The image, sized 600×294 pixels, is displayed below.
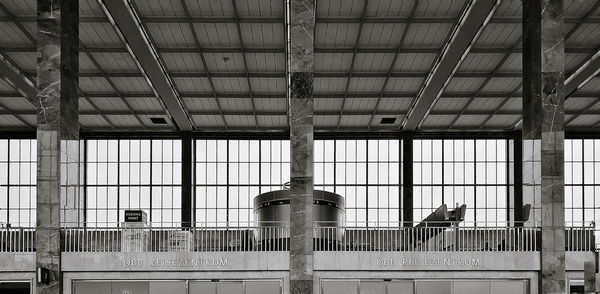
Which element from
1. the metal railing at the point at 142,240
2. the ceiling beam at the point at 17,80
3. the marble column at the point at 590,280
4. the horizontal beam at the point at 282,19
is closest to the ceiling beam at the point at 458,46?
the horizontal beam at the point at 282,19

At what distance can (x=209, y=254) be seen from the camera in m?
31.6

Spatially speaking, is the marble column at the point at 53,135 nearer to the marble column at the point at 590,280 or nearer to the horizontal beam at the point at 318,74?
the horizontal beam at the point at 318,74

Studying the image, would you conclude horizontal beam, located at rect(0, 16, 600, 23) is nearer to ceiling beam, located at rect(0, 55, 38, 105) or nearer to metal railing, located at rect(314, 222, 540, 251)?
ceiling beam, located at rect(0, 55, 38, 105)

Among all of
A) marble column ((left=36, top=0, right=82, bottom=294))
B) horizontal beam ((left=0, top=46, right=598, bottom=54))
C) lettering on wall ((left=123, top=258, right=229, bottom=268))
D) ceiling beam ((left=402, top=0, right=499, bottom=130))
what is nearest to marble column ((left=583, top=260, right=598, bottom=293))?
lettering on wall ((left=123, top=258, right=229, bottom=268))

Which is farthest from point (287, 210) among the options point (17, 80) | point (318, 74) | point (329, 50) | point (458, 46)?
point (17, 80)

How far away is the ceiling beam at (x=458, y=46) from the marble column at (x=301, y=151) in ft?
27.1

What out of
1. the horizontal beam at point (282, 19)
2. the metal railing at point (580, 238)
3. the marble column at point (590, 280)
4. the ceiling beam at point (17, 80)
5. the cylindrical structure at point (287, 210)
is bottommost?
the marble column at point (590, 280)

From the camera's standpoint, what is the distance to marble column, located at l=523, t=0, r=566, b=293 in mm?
30578

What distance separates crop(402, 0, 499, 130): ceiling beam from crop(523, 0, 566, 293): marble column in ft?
12.6

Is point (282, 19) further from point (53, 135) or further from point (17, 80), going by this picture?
point (17, 80)

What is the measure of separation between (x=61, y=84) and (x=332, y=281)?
13.7 m

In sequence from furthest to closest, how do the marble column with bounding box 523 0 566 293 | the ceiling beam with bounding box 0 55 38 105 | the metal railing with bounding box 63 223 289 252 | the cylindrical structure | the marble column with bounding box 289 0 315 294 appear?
the ceiling beam with bounding box 0 55 38 105, the cylindrical structure, the metal railing with bounding box 63 223 289 252, the marble column with bounding box 289 0 315 294, the marble column with bounding box 523 0 566 293

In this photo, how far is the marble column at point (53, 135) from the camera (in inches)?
1204

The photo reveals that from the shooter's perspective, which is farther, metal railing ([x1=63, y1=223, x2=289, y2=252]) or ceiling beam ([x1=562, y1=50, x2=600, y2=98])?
ceiling beam ([x1=562, y1=50, x2=600, y2=98])
